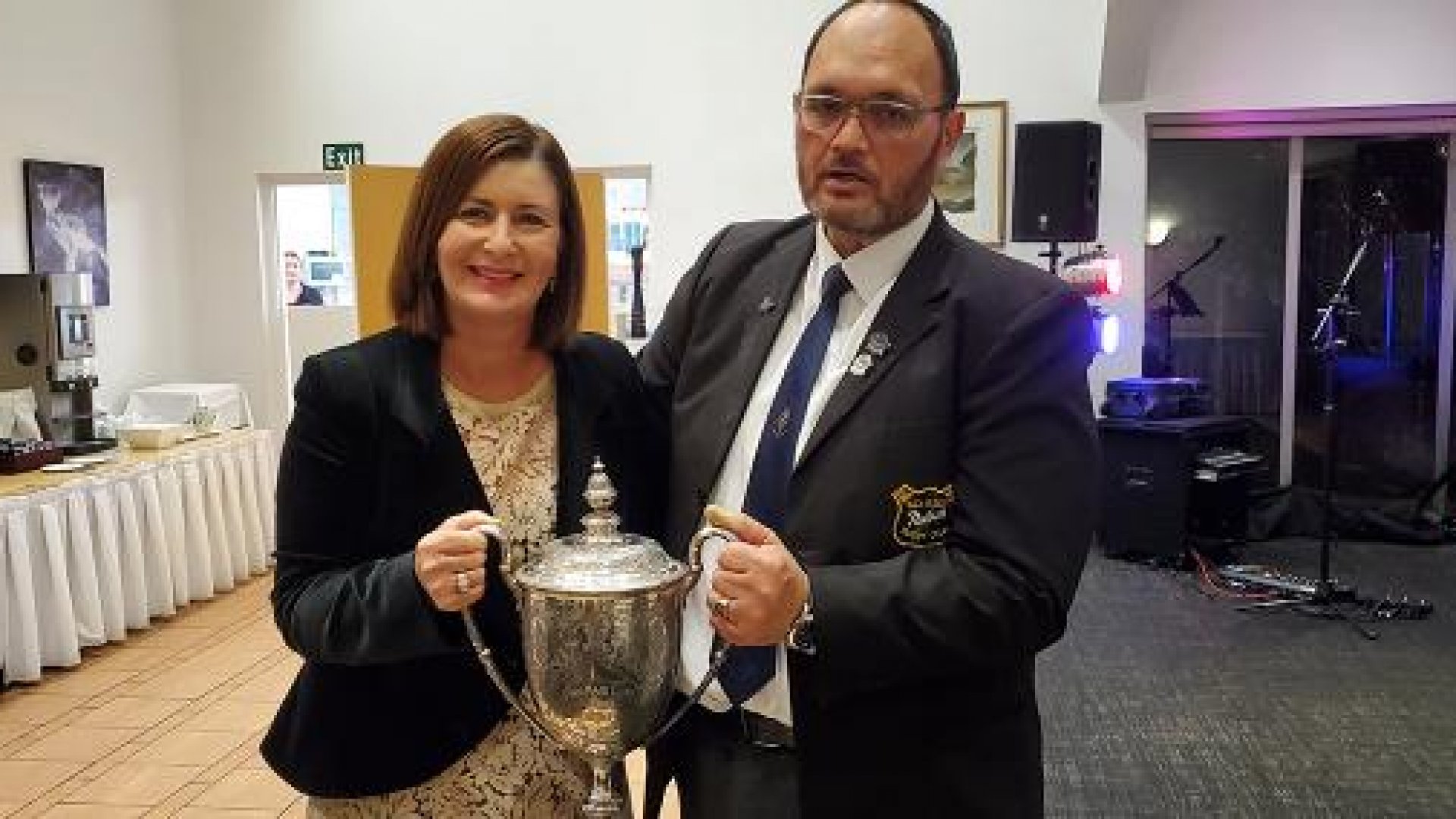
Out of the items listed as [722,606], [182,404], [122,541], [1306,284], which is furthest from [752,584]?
[1306,284]

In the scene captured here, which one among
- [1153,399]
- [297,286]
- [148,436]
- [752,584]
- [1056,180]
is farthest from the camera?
[297,286]

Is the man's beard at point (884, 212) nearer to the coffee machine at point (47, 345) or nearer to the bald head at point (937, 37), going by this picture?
the bald head at point (937, 37)

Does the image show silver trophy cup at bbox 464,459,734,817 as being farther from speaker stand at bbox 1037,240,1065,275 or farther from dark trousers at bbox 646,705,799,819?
speaker stand at bbox 1037,240,1065,275

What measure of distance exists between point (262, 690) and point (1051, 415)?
12.9ft

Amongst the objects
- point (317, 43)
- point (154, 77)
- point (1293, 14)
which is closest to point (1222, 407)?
point (1293, 14)

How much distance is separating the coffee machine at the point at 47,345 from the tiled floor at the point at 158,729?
0.98 metres

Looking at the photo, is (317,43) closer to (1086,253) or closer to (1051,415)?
(1086,253)

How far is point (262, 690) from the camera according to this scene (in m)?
4.49

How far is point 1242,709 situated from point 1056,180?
9.44 feet

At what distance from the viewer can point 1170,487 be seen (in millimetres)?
6141

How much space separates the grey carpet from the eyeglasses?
2618 mm

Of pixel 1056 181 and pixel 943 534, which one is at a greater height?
pixel 1056 181

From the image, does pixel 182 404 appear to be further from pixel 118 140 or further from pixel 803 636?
pixel 803 636

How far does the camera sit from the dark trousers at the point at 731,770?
137 centimetres
